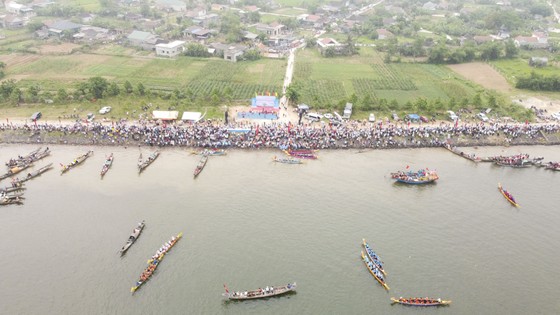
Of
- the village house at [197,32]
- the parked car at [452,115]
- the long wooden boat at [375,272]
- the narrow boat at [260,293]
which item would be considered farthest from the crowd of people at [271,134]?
the village house at [197,32]

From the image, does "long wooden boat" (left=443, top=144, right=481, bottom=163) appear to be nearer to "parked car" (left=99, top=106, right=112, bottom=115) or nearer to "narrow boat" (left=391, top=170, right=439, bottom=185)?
"narrow boat" (left=391, top=170, right=439, bottom=185)

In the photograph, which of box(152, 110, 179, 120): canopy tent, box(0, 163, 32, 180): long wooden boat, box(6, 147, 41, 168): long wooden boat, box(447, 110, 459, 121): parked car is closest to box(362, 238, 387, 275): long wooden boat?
box(447, 110, 459, 121): parked car

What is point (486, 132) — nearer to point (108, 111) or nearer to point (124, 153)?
point (124, 153)

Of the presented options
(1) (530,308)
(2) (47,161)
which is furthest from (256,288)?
(2) (47,161)

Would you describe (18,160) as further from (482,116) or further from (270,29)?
(270,29)

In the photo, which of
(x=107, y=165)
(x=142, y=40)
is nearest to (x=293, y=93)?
(x=107, y=165)

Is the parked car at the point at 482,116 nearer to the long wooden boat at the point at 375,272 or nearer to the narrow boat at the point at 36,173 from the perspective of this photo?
the long wooden boat at the point at 375,272
